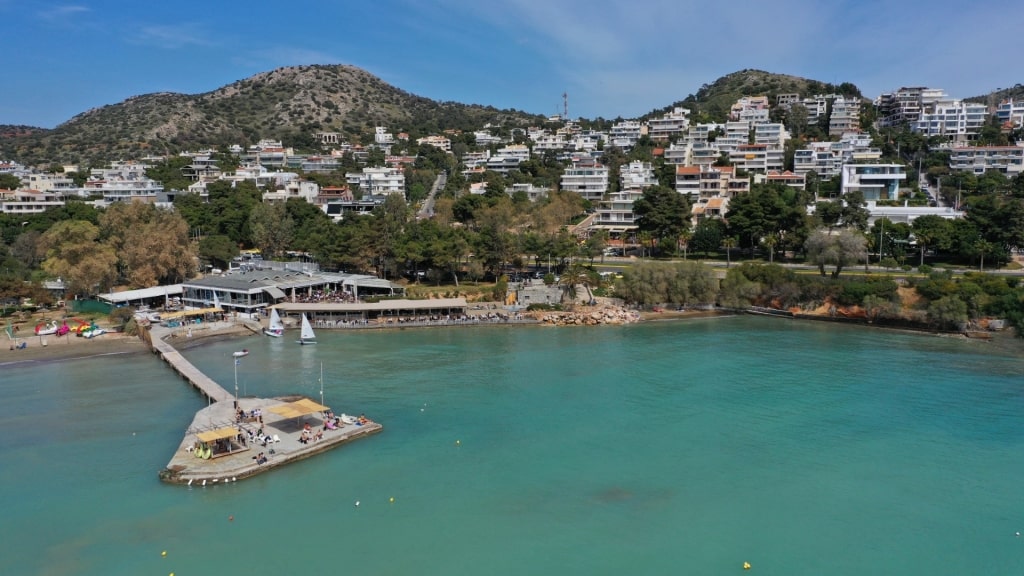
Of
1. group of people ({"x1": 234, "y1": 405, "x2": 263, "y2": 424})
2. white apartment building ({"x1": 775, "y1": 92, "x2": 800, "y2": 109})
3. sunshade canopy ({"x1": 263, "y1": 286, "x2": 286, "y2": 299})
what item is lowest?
group of people ({"x1": 234, "y1": 405, "x2": 263, "y2": 424})

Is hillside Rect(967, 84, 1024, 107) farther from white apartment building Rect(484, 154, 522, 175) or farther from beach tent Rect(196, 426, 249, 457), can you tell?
beach tent Rect(196, 426, 249, 457)

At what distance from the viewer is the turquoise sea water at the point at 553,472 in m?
15.7

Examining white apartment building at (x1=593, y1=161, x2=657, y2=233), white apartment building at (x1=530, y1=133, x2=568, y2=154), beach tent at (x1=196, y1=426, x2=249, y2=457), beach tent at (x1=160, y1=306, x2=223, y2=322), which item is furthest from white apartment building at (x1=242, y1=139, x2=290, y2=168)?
beach tent at (x1=196, y1=426, x2=249, y2=457)

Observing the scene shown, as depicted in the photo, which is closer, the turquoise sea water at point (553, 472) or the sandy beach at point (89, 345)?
the turquoise sea water at point (553, 472)

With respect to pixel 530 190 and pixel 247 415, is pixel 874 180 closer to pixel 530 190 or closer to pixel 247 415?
pixel 530 190

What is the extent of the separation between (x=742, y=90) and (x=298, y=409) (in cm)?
11095

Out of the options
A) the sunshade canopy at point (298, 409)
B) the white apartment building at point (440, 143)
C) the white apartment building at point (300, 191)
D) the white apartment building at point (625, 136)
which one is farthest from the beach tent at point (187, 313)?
the white apartment building at point (440, 143)

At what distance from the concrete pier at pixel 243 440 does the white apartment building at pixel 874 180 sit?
54694mm

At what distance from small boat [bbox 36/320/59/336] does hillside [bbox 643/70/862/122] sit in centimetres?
7685

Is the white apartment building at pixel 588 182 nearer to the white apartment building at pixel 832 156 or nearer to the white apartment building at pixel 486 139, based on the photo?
the white apartment building at pixel 832 156

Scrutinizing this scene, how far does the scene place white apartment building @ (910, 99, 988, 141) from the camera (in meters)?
79.6

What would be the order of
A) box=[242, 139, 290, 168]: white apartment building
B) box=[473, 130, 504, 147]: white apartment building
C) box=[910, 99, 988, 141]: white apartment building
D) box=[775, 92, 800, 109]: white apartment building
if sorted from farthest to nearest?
box=[473, 130, 504, 147]: white apartment building, box=[775, 92, 800, 109]: white apartment building, box=[242, 139, 290, 168]: white apartment building, box=[910, 99, 988, 141]: white apartment building

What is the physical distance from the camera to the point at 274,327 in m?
36.0

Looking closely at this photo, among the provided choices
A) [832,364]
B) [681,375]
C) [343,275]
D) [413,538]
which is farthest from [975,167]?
[413,538]
